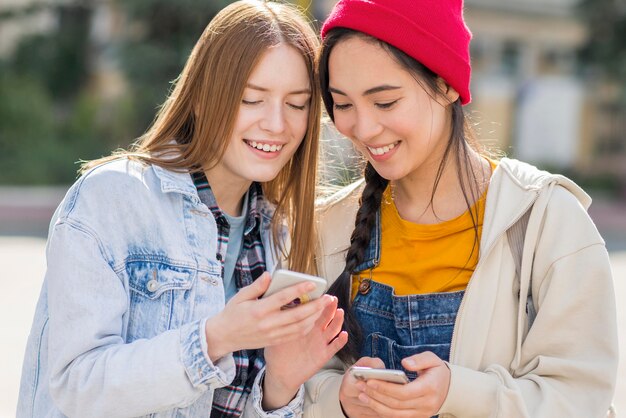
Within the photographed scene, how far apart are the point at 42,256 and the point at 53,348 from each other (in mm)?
9142

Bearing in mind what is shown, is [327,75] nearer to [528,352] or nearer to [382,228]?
[382,228]

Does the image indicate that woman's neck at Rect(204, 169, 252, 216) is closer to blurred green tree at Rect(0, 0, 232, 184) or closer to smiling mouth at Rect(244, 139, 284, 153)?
smiling mouth at Rect(244, 139, 284, 153)

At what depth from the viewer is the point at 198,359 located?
228 centimetres

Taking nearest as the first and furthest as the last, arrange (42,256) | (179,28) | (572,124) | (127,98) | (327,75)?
(327,75) → (42,256) → (179,28) → (127,98) → (572,124)

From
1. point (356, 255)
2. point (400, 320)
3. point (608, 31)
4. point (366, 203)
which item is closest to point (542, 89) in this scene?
point (608, 31)

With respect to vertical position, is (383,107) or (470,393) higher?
(383,107)

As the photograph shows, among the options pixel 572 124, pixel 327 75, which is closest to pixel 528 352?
pixel 327 75

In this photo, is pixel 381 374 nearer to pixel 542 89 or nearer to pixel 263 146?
pixel 263 146

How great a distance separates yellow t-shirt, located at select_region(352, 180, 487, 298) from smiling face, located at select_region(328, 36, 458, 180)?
0.20 meters

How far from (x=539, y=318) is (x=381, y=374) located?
489 mm

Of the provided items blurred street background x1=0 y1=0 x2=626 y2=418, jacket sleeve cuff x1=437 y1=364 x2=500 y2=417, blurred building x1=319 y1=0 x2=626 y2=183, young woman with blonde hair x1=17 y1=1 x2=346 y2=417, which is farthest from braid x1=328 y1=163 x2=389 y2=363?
blurred building x1=319 y1=0 x2=626 y2=183

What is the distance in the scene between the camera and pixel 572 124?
67.8 ft

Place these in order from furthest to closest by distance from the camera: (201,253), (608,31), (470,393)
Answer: (608,31)
(201,253)
(470,393)

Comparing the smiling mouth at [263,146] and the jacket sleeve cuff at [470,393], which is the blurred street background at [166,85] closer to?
the smiling mouth at [263,146]
